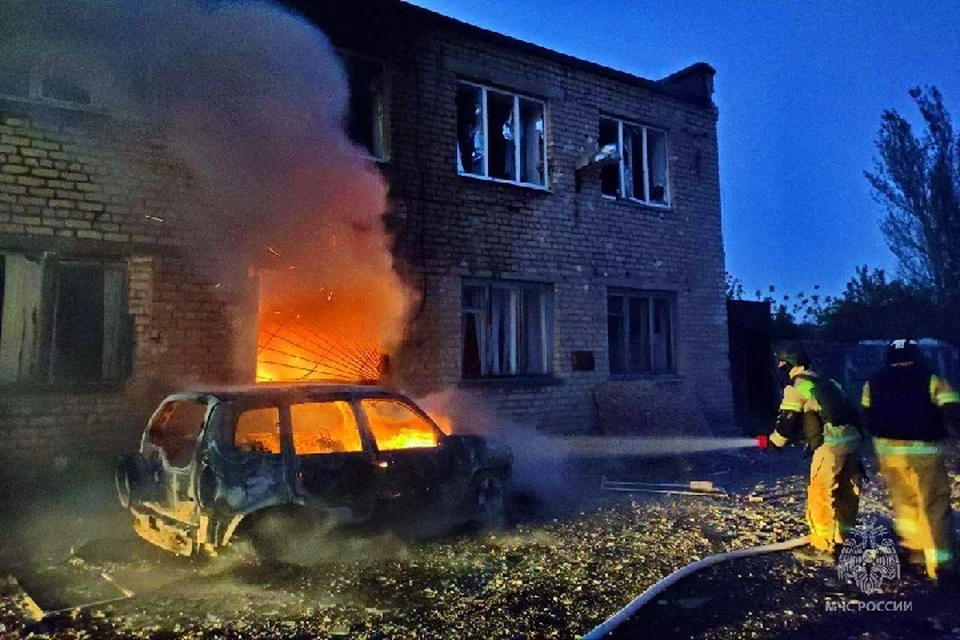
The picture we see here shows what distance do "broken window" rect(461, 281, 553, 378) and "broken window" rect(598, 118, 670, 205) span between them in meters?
2.36

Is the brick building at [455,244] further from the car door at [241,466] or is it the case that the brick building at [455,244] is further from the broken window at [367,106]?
the car door at [241,466]

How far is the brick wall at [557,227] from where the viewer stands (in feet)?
28.7

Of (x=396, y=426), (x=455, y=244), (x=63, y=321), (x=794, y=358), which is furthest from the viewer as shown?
(x=455, y=244)

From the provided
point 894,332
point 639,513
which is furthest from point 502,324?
point 894,332

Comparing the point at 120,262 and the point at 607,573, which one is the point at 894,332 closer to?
the point at 607,573

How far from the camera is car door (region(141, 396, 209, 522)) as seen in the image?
184 inches

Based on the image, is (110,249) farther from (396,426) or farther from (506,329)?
(506,329)

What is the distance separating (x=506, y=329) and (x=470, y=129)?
2873 millimetres

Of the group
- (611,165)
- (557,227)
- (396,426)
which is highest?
(611,165)

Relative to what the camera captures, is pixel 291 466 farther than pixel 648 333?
No

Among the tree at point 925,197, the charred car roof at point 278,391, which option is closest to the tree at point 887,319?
the tree at point 925,197

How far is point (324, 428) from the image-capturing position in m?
5.55

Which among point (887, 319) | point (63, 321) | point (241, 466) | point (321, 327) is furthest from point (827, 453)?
point (887, 319)

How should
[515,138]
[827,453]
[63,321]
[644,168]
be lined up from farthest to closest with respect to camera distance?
[644,168]
[515,138]
[63,321]
[827,453]
